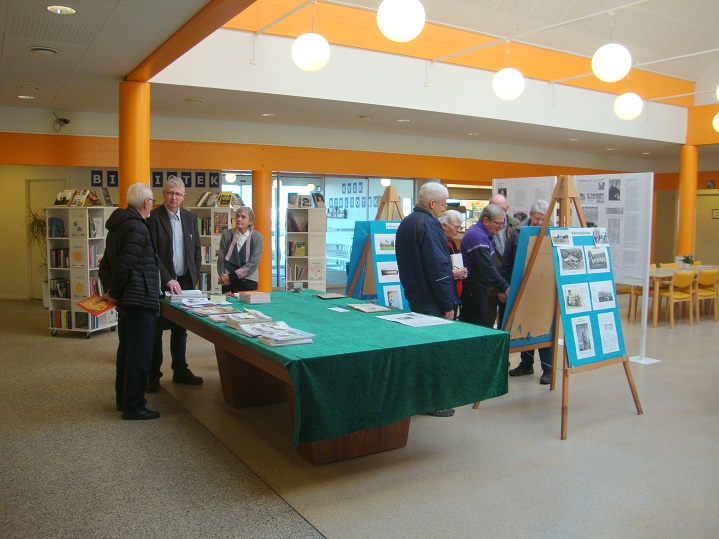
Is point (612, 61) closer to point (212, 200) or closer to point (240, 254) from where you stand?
point (240, 254)

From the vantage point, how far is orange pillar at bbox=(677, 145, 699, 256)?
44.2 feet

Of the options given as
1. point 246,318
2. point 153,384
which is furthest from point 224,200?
point 246,318

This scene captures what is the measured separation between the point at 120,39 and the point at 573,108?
8.23 meters

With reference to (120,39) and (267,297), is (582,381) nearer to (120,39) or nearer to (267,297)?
(267,297)

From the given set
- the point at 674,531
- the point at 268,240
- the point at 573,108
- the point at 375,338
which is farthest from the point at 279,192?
the point at 674,531

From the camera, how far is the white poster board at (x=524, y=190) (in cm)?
855

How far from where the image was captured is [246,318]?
14.5ft

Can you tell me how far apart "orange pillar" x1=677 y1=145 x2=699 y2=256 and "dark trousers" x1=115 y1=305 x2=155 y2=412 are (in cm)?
1234

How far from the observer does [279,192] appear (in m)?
12.2

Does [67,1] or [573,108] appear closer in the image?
[67,1]

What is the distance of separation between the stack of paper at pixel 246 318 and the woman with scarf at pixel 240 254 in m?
2.01

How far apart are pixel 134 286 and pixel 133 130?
130 inches

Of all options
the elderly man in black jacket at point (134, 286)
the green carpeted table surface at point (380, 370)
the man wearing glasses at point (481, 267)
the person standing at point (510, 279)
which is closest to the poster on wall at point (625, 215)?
the person standing at point (510, 279)

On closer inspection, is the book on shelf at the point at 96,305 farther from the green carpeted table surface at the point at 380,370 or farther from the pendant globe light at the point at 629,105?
the pendant globe light at the point at 629,105
